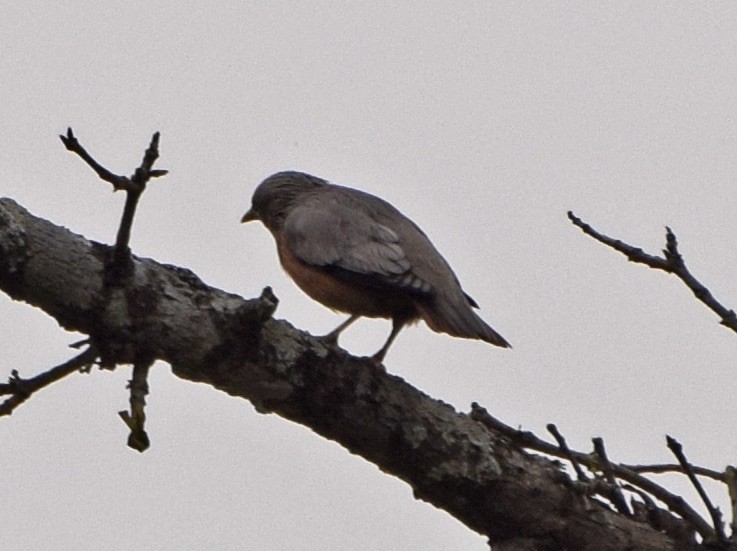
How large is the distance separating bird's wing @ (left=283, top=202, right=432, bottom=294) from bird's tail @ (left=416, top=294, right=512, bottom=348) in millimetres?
75

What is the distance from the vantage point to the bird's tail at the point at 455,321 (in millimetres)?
5016

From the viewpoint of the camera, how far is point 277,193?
7.18 meters

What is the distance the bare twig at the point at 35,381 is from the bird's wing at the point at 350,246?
1920 millimetres

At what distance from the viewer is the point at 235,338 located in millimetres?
3635

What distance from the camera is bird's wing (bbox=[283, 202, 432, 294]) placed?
532cm

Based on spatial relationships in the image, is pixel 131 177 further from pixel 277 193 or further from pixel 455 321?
pixel 277 193

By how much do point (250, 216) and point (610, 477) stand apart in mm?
3937

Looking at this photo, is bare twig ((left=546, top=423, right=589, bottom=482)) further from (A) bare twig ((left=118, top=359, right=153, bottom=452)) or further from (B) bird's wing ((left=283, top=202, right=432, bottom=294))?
(B) bird's wing ((left=283, top=202, right=432, bottom=294))

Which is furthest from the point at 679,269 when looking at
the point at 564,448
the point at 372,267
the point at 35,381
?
the point at 372,267

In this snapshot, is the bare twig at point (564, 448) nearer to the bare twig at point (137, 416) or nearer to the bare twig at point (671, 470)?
the bare twig at point (671, 470)

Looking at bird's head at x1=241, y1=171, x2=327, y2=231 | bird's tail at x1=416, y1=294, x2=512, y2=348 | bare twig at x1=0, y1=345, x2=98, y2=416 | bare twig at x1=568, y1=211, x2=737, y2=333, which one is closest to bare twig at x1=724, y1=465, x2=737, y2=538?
bare twig at x1=568, y1=211, x2=737, y2=333

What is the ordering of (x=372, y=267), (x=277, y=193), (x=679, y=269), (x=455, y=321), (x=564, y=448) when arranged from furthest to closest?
(x=277, y=193)
(x=372, y=267)
(x=455, y=321)
(x=564, y=448)
(x=679, y=269)

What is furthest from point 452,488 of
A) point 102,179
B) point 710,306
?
point 102,179

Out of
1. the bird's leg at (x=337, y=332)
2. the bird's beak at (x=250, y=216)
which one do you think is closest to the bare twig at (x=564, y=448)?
the bird's leg at (x=337, y=332)
